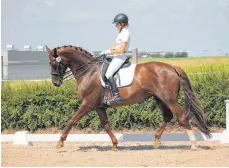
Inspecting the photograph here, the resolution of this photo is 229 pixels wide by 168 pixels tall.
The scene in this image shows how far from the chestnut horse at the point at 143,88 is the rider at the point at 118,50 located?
198mm

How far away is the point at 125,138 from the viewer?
39.1ft


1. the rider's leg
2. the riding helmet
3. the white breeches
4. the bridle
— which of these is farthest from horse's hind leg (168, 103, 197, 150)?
the bridle

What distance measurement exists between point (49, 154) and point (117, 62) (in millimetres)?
2172

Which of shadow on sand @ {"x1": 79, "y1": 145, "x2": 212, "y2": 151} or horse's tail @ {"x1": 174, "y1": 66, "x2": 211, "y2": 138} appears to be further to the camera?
shadow on sand @ {"x1": 79, "y1": 145, "x2": 212, "y2": 151}

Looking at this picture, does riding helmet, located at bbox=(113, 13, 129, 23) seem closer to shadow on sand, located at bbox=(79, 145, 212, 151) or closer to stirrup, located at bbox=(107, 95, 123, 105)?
stirrup, located at bbox=(107, 95, 123, 105)

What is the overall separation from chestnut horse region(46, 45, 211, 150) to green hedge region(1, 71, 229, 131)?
2399 millimetres

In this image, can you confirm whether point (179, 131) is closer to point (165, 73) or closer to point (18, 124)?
point (165, 73)

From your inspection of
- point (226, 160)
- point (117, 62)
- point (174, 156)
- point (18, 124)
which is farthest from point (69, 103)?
point (226, 160)

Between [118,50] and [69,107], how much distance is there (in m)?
3.90

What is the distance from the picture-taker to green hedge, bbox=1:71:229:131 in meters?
12.4

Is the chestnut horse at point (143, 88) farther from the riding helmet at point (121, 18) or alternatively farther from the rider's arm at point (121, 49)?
the riding helmet at point (121, 18)

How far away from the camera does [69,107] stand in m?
13.1

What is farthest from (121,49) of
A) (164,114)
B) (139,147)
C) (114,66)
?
(139,147)

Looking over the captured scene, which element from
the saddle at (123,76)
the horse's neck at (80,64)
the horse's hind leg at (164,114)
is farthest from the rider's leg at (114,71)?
the horse's hind leg at (164,114)
